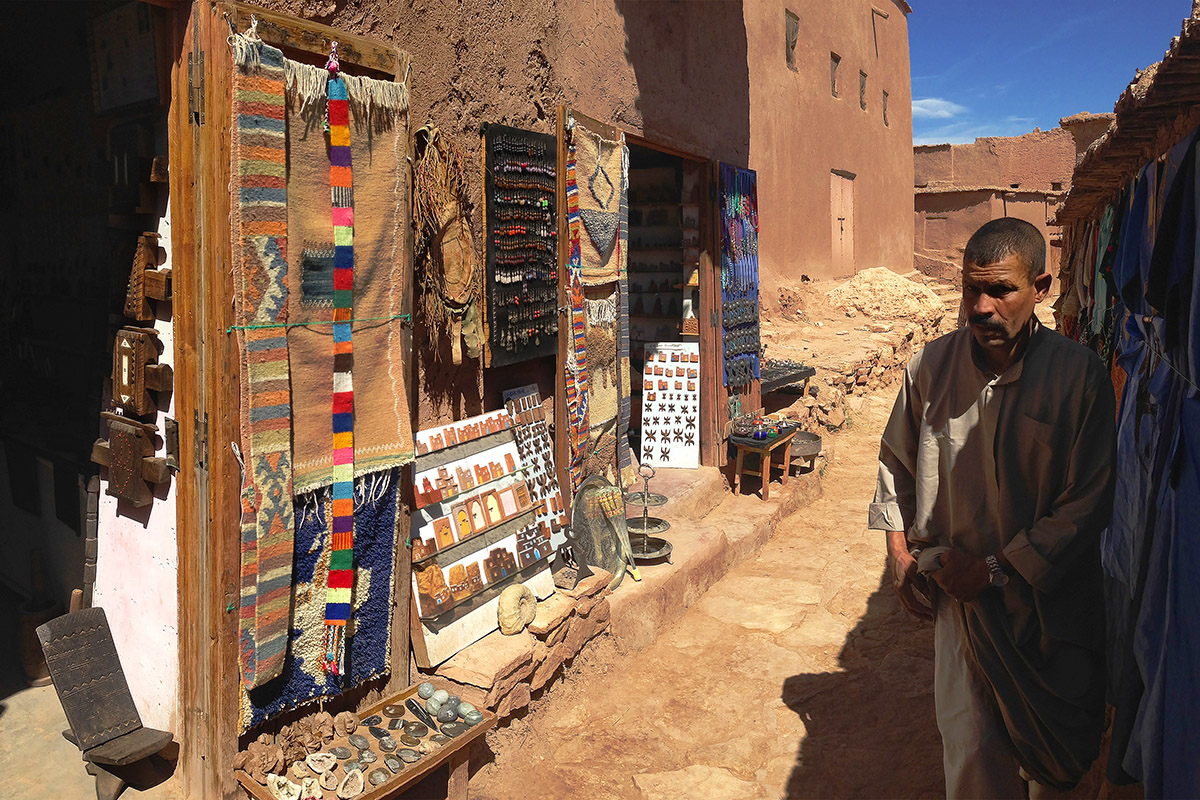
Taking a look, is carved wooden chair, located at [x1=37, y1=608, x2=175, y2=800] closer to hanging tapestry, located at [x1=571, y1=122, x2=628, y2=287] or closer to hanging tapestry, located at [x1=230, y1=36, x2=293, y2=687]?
hanging tapestry, located at [x1=230, y1=36, x2=293, y2=687]

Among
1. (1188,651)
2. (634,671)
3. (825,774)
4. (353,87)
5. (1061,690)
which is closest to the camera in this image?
(1188,651)

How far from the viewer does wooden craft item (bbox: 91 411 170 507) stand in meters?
3.08

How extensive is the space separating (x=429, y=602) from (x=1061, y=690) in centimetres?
256

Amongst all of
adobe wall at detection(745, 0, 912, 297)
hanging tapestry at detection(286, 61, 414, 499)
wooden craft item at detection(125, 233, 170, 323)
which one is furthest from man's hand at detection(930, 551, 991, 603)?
adobe wall at detection(745, 0, 912, 297)

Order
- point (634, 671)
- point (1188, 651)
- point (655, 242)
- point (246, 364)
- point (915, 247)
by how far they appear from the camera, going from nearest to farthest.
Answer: point (1188, 651) → point (246, 364) → point (634, 671) → point (655, 242) → point (915, 247)

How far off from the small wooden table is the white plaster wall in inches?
204

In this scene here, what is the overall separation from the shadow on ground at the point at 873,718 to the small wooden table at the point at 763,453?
2202 millimetres

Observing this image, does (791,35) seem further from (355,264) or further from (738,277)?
(355,264)

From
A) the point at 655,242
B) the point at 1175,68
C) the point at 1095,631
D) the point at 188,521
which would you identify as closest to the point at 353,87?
the point at 188,521

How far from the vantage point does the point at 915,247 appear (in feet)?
73.8

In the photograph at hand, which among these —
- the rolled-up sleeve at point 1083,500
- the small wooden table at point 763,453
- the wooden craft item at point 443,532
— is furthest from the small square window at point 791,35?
the rolled-up sleeve at point 1083,500

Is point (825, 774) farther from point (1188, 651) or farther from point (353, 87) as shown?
point (353, 87)

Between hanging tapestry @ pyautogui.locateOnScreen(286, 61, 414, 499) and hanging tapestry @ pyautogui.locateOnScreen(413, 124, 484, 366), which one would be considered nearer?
hanging tapestry @ pyautogui.locateOnScreen(286, 61, 414, 499)

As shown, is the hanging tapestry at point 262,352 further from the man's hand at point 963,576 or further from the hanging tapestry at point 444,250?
the man's hand at point 963,576
